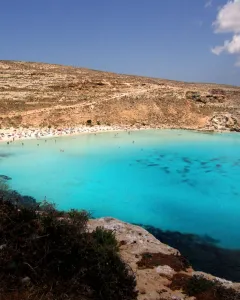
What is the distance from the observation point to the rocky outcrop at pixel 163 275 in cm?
746

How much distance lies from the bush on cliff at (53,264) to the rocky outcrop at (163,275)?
0.99m

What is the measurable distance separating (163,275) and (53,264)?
3034mm

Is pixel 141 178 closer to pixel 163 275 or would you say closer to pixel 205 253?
pixel 205 253

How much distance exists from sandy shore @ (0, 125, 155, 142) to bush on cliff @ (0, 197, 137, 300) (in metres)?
25.4

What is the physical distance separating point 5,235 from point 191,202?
12.1m

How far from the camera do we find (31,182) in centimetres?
2011

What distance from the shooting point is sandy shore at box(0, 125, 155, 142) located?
3266 centimetres

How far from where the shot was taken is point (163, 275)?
27.9 ft

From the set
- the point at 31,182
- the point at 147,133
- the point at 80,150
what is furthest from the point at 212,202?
the point at 147,133

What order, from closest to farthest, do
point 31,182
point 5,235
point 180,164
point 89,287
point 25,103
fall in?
point 89,287
point 5,235
point 31,182
point 180,164
point 25,103

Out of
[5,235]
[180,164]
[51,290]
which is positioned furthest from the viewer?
[180,164]

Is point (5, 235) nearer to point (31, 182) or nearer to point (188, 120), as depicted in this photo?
point (31, 182)

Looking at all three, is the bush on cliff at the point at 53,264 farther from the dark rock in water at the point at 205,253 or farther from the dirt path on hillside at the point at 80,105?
the dirt path on hillside at the point at 80,105

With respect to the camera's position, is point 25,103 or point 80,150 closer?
point 80,150
